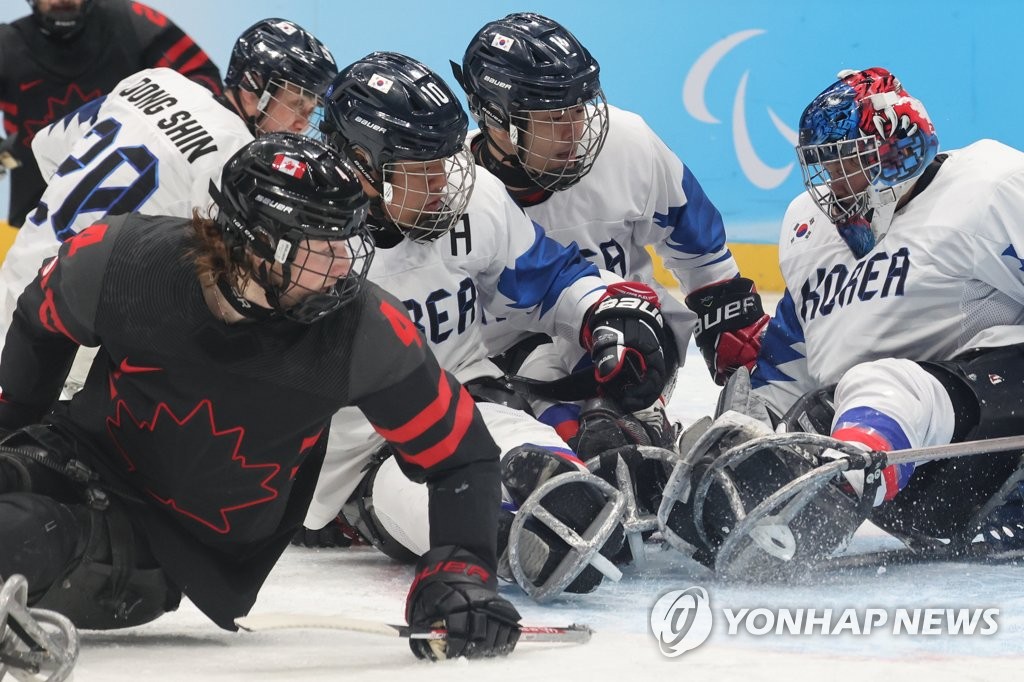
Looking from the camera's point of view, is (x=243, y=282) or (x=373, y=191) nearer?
(x=243, y=282)

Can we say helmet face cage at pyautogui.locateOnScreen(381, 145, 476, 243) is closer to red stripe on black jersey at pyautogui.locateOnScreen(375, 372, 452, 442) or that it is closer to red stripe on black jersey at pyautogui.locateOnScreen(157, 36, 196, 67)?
red stripe on black jersey at pyautogui.locateOnScreen(375, 372, 452, 442)

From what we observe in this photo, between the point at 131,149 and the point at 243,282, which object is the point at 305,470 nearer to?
the point at 243,282

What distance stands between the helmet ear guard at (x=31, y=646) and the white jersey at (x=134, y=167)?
1458 mm

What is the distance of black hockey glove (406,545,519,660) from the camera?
7.55 ft

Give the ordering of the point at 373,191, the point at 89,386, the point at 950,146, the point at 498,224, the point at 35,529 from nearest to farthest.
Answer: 1. the point at 35,529
2. the point at 89,386
3. the point at 373,191
4. the point at 498,224
5. the point at 950,146

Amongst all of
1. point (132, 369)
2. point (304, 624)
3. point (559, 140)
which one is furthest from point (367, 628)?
point (559, 140)

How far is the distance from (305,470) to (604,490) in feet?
2.09

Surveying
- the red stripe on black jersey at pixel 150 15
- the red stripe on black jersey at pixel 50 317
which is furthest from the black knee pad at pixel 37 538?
the red stripe on black jersey at pixel 150 15

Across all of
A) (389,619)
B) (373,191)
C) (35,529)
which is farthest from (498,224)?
(35,529)

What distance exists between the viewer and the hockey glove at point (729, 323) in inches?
161

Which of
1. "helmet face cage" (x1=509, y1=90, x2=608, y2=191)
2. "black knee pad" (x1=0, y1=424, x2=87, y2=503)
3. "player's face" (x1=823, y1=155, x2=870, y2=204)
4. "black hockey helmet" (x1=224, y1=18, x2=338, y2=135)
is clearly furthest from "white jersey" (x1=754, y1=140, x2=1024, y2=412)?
"black knee pad" (x1=0, y1=424, x2=87, y2=503)

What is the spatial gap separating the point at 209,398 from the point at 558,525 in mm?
781

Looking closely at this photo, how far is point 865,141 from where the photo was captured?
3.30 m

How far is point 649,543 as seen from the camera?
139 inches
